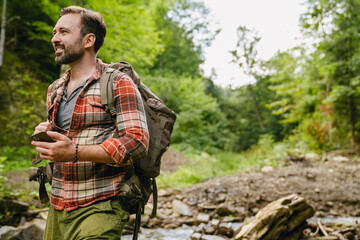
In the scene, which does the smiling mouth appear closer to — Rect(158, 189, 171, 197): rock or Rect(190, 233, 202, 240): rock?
Rect(190, 233, 202, 240): rock

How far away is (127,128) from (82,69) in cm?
58

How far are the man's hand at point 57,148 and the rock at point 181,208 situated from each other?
469 centimetres

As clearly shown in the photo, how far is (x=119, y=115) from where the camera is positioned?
1438mm

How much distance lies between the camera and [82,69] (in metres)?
1.68

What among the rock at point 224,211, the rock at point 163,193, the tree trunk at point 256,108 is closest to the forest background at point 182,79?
the rock at point 163,193

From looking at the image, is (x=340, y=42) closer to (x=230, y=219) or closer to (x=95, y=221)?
(x=230, y=219)

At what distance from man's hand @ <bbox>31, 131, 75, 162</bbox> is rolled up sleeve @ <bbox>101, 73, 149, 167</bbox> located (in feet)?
0.53

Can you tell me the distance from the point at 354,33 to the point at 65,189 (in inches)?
501

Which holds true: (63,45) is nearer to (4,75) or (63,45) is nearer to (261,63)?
(4,75)

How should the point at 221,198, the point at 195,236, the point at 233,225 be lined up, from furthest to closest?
the point at 221,198
the point at 233,225
the point at 195,236

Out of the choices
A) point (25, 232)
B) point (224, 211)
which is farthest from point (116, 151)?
point (224, 211)

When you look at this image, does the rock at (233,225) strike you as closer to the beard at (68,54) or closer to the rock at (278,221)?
the rock at (278,221)

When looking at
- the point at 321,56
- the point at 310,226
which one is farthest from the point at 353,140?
the point at 310,226

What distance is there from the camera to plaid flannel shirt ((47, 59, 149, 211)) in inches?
55.7
